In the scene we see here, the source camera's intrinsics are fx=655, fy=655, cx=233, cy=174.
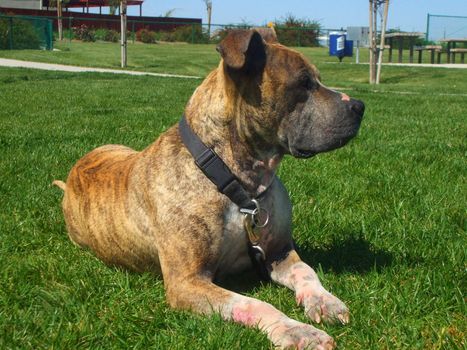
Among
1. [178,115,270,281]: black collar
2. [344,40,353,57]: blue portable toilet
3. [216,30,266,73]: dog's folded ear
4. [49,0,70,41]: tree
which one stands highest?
[49,0,70,41]: tree

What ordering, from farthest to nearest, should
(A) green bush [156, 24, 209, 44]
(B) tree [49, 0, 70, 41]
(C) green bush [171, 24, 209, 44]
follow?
(A) green bush [156, 24, 209, 44] → (C) green bush [171, 24, 209, 44] → (B) tree [49, 0, 70, 41]

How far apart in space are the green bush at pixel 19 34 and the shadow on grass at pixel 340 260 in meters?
32.5

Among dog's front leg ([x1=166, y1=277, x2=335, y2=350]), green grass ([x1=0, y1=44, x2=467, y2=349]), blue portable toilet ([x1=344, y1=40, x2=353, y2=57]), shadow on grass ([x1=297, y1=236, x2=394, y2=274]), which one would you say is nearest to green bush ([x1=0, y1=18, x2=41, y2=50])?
blue portable toilet ([x1=344, y1=40, x2=353, y2=57])

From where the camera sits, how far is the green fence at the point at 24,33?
1318 inches

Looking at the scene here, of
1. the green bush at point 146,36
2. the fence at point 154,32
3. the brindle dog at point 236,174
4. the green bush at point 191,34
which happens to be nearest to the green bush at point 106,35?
the fence at point 154,32

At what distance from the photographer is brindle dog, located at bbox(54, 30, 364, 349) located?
3201mm

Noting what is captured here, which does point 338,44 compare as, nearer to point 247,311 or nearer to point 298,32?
point 298,32

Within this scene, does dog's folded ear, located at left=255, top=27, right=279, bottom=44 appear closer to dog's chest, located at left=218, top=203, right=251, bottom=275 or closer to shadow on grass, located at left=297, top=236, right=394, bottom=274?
dog's chest, located at left=218, top=203, right=251, bottom=275

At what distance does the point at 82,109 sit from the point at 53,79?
717 centimetres

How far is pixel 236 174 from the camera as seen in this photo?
3393 millimetres

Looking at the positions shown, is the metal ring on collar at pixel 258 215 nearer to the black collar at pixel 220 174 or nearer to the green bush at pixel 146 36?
the black collar at pixel 220 174

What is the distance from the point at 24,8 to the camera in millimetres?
56938

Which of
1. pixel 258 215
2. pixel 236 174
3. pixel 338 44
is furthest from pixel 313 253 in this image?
pixel 338 44

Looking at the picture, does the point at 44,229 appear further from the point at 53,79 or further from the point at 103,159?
the point at 53,79
